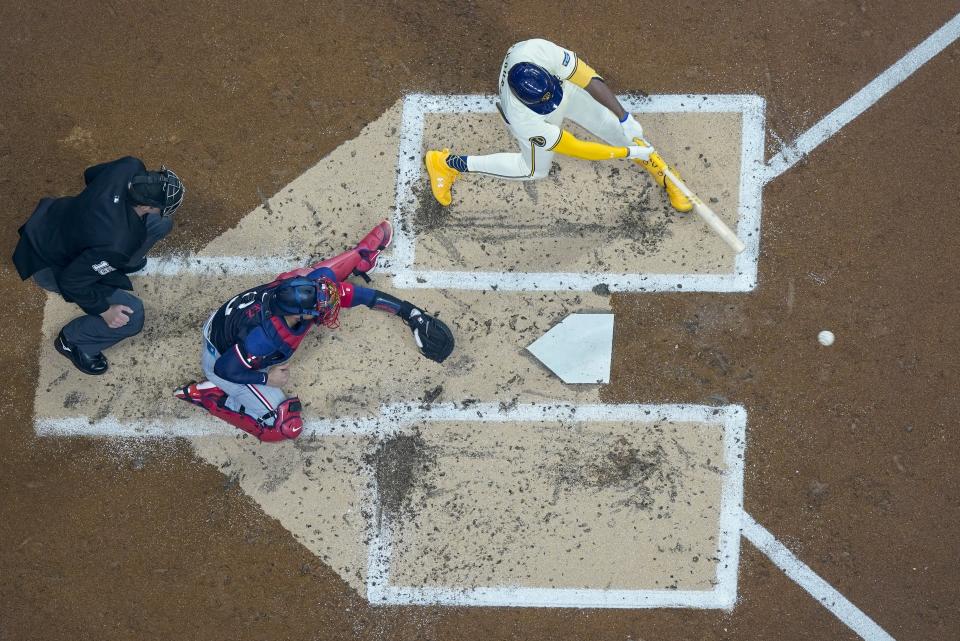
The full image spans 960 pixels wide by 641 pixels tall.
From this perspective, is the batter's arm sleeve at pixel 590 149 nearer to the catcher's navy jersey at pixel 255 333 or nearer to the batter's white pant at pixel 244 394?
the catcher's navy jersey at pixel 255 333

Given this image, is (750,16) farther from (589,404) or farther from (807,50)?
(589,404)

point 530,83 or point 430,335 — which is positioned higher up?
point 530,83

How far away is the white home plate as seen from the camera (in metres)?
5.69

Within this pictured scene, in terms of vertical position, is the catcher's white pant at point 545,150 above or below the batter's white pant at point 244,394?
above

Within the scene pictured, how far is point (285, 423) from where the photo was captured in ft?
18.3

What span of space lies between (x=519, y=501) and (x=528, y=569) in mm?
487

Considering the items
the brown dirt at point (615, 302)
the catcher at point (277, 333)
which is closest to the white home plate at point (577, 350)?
the brown dirt at point (615, 302)

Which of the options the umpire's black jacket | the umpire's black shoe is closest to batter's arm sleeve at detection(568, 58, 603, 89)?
the umpire's black jacket

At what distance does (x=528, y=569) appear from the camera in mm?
5621

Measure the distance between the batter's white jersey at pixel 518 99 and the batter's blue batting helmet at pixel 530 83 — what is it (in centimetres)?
12

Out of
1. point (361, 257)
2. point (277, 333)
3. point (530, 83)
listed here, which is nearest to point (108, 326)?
point (277, 333)

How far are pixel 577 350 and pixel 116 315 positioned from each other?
10.8 feet

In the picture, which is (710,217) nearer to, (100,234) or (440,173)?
(440,173)

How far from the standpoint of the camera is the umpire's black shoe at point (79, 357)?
5.69m
